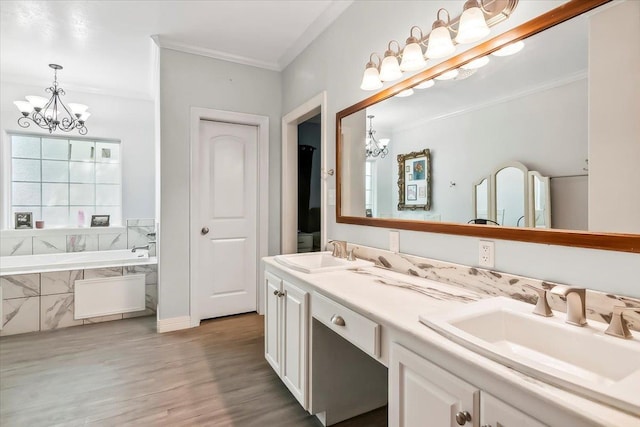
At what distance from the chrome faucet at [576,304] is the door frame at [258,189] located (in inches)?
110

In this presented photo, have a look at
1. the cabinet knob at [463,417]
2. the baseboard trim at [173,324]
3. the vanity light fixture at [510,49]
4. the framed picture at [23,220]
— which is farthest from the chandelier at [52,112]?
the cabinet knob at [463,417]

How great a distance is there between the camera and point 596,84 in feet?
3.55

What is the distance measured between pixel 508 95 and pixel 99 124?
4644mm

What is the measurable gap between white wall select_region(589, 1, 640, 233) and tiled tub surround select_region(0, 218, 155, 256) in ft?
14.4

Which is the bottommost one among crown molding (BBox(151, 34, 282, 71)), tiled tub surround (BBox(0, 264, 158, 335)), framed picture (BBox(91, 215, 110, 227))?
tiled tub surround (BBox(0, 264, 158, 335))

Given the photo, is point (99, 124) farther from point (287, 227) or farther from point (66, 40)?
point (287, 227)

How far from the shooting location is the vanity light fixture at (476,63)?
1.44 m

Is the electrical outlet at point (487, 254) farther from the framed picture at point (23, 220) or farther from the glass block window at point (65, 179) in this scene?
the framed picture at point (23, 220)

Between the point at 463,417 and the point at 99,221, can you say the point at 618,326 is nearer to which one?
the point at 463,417

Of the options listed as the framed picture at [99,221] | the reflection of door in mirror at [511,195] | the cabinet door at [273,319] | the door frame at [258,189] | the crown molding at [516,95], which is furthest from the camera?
the framed picture at [99,221]

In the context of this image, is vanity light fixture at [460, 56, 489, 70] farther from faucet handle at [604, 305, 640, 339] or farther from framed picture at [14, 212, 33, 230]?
framed picture at [14, 212, 33, 230]

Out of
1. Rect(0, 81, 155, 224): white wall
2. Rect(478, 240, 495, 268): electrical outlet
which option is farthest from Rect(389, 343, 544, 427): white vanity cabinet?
Rect(0, 81, 155, 224): white wall

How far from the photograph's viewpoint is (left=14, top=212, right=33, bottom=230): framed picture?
3.82 meters

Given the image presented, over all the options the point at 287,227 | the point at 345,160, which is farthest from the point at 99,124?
the point at 345,160
